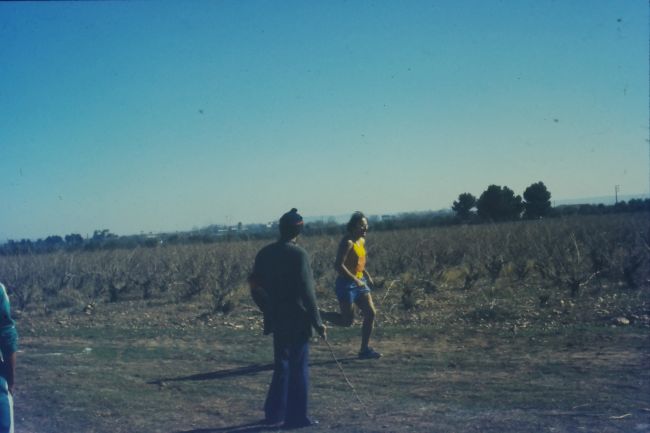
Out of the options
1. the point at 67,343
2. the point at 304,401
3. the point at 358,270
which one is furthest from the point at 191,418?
the point at 67,343

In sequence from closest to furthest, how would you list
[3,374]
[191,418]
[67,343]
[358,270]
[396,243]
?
1. [3,374]
2. [191,418]
3. [358,270]
4. [67,343]
5. [396,243]

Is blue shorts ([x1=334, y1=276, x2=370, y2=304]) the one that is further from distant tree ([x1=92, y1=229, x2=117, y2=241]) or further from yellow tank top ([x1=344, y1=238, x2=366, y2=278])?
distant tree ([x1=92, y1=229, x2=117, y2=241])

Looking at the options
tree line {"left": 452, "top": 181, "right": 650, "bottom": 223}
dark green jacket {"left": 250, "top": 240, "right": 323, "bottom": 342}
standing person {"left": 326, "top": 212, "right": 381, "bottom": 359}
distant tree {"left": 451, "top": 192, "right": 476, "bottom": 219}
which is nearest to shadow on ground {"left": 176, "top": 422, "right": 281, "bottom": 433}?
dark green jacket {"left": 250, "top": 240, "right": 323, "bottom": 342}

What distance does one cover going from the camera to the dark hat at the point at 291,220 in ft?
19.2

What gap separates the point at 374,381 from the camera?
7211 millimetres

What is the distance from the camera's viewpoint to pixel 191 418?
20.5 ft

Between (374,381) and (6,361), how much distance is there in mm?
4076

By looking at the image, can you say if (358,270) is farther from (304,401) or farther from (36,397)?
(36,397)

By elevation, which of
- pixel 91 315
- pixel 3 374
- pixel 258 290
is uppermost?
pixel 258 290

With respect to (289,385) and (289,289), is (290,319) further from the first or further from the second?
(289,385)

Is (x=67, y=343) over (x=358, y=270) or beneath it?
beneath

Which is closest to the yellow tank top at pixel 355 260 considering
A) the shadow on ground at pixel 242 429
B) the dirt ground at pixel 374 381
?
the dirt ground at pixel 374 381

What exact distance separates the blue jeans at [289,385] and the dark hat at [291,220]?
1050 mm

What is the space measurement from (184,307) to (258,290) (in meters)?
9.92
